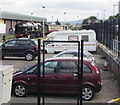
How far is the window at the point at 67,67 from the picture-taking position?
7.46 metres

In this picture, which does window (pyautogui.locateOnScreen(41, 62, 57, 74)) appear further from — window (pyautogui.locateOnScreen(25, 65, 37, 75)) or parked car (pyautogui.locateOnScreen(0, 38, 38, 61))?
parked car (pyautogui.locateOnScreen(0, 38, 38, 61))

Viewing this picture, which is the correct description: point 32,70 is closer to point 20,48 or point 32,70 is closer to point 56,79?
point 56,79

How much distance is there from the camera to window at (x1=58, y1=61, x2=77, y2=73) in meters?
7.46

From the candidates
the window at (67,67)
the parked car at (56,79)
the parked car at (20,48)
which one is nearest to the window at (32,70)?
the parked car at (56,79)

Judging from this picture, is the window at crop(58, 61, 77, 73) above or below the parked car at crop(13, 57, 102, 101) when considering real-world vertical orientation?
above

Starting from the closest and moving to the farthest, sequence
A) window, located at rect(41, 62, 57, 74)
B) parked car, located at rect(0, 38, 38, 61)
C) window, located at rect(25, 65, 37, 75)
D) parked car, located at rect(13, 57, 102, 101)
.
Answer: parked car, located at rect(13, 57, 102, 101) → window, located at rect(41, 62, 57, 74) → window, located at rect(25, 65, 37, 75) → parked car, located at rect(0, 38, 38, 61)

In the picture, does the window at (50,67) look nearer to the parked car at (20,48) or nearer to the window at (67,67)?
the window at (67,67)

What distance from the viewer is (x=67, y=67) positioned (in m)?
7.97

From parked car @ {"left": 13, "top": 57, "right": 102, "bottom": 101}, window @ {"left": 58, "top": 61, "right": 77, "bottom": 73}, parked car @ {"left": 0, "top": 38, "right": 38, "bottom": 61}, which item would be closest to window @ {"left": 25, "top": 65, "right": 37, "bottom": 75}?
parked car @ {"left": 13, "top": 57, "right": 102, "bottom": 101}

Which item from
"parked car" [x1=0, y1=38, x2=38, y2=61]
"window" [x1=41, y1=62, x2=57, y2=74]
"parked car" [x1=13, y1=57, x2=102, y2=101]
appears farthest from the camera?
"parked car" [x1=0, y1=38, x2=38, y2=61]

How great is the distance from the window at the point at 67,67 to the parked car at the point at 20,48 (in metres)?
12.5

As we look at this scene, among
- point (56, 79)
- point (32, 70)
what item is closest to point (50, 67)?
point (56, 79)

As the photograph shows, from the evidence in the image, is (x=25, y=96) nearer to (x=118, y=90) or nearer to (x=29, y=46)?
(x=118, y=90)

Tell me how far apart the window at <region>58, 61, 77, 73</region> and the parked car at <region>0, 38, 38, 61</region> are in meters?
12.5
